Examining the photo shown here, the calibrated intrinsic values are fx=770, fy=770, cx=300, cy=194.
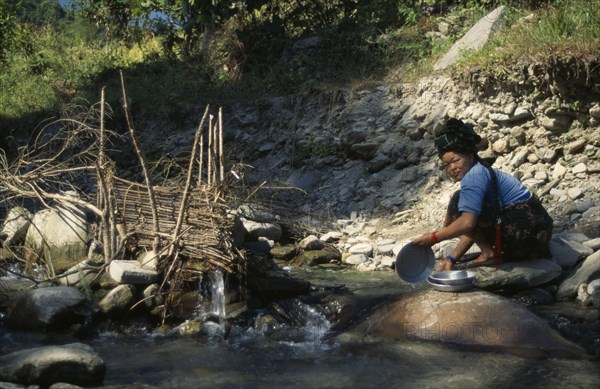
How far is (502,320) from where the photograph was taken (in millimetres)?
5109

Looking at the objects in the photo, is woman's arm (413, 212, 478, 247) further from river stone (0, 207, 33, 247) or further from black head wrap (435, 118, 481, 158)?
river stone (0, 207, 33, 247)

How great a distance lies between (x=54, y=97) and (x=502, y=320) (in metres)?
10.8

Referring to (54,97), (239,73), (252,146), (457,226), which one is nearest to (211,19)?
(239,73)

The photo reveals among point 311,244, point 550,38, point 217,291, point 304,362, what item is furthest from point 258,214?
point 550,38

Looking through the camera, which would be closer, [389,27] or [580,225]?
[580,225]

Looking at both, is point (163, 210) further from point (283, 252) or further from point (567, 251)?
point (567, 251)

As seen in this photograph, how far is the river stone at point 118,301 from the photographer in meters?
5.83

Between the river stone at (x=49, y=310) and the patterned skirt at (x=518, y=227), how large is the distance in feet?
9.45

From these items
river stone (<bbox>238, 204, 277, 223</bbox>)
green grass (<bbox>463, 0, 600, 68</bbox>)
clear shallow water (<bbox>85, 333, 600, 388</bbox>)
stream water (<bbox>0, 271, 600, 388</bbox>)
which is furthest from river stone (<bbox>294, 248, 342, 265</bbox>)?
green grass (<bbox>463, 0, 600, 68</bbox>)

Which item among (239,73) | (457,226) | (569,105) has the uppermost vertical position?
(239,73)

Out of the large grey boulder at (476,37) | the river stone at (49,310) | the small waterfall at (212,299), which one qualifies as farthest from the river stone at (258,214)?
the large grey boulder at (476,37)

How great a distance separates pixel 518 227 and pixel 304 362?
1993 millimetres

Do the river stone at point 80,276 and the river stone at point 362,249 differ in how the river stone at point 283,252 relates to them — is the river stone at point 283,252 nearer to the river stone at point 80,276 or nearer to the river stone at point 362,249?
the river stone at point 362,249

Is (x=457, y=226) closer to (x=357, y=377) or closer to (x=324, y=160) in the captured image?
(x=357, y=377)
